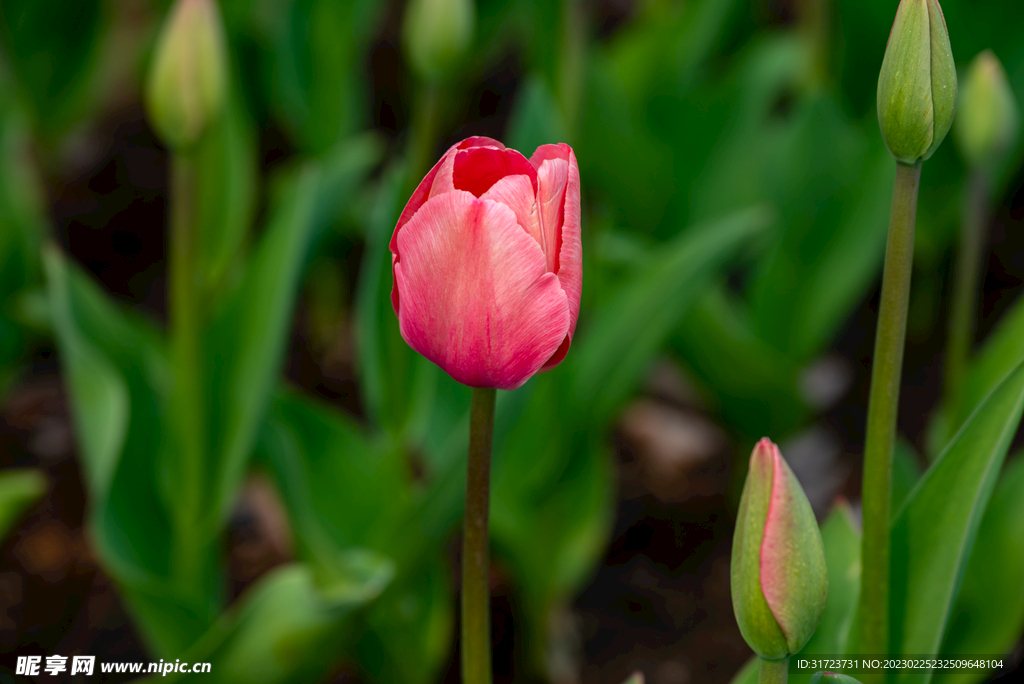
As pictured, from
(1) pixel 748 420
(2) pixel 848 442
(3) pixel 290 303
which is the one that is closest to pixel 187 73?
(3) pixel 290 303

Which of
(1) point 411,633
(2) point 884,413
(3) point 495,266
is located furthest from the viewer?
(1) point 411,633

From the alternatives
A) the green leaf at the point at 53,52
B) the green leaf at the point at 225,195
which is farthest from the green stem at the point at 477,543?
the green leaf at the point at 53,52

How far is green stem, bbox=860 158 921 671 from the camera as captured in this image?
1.47ft

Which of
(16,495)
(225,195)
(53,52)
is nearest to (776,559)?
(16,495)

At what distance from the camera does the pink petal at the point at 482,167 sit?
402 millimetres

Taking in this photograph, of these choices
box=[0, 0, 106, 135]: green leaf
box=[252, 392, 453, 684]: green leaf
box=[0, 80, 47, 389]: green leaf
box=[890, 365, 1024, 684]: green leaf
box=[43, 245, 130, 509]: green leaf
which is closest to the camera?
box=[890, 365, 1024, 684]: green leaf

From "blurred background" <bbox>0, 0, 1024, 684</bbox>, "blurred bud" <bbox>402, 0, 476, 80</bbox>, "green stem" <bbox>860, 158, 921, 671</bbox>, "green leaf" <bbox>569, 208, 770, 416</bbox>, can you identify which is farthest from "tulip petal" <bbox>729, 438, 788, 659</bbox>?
"blurred bud" <bbox>402, 0, 476, 80</bbox>

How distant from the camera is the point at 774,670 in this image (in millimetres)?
427

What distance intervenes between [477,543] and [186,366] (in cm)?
43

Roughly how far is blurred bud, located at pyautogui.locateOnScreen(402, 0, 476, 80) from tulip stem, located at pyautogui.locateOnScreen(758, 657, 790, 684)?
1.95ft

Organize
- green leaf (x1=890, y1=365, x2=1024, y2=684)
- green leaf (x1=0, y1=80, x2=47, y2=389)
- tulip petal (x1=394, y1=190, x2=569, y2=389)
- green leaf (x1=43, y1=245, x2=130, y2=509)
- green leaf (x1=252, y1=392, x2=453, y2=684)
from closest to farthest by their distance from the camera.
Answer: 1. tulip petal (x1=394, y1=190, x2=569, y2=389)
2. green leaf (x1=890, y1=365, x2=1024, y2=684)
3. green leaf (x1=43, y1=245, x2=130, y2=509)
4. green leaf (x1=252, y1=392, x2=453, y2=684)
5. green leaf (x1=0, y1=80, x2=47, y2=389)

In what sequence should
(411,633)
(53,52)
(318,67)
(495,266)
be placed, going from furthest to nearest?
(53,52) < (318,67) < (411,633) < (495,266)

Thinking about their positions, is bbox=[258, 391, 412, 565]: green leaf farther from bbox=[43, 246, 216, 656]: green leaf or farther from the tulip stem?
the tulip stem

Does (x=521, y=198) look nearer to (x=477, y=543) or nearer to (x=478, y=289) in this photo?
(x=478, y=289)
